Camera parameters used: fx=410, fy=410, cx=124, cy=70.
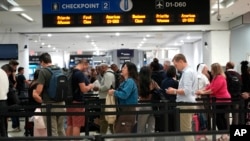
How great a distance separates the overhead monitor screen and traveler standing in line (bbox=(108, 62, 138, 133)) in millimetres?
2346

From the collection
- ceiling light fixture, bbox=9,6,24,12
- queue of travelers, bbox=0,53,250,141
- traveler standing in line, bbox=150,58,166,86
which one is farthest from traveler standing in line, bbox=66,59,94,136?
ceiling light fixture, bbox=9,6,24,12

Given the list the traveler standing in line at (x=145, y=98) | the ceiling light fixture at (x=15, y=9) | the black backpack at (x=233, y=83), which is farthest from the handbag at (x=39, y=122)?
the ceiling light fixture at (x=15, y=9)

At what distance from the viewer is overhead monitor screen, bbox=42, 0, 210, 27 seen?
8.28 m

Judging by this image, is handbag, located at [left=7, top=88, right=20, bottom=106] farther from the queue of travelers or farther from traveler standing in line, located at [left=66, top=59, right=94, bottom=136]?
traveler standing in line, located at [left=66, top=59, right=94, bottom=136]

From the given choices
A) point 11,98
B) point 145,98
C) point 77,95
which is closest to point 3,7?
point 11,98

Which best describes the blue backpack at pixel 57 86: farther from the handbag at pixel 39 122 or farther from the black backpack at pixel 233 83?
the black backpack at pixel 233 83

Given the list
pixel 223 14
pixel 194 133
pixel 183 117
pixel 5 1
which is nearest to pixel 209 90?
pixel 183 117

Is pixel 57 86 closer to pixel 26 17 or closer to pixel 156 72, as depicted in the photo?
pixel 156 72

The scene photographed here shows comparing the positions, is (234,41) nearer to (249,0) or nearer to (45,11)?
(249,0)

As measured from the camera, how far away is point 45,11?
27.2ft

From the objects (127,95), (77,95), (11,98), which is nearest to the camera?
(127,95)

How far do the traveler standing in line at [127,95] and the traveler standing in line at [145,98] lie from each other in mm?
230

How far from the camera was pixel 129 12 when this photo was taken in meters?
8.30

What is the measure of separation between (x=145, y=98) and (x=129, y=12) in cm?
219
